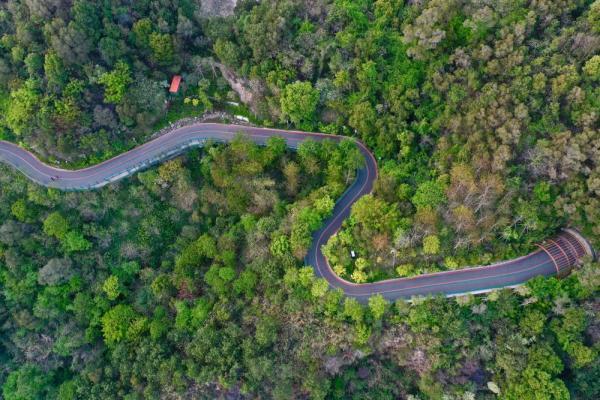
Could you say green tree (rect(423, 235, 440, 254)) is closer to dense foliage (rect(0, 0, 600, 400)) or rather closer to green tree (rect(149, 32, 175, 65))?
dense foliage (rect(0, 0, 600, 400))

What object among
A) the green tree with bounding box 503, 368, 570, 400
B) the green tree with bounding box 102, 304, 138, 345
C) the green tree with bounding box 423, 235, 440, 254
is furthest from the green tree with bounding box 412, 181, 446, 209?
the green tree with bounding box 102, 304, 138, 345

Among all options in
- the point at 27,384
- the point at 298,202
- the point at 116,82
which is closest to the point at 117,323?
the point at 27,384

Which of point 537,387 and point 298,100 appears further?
point 298,100

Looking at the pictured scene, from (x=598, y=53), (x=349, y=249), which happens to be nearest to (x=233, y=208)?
(x=349, y=249)

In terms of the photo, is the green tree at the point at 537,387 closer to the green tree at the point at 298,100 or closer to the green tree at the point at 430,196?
the green tree at the point at 430,196

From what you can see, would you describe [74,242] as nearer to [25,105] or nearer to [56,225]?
[56,225]

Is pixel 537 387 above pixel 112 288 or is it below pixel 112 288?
above

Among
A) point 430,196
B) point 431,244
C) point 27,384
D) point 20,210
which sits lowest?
point 27,384
